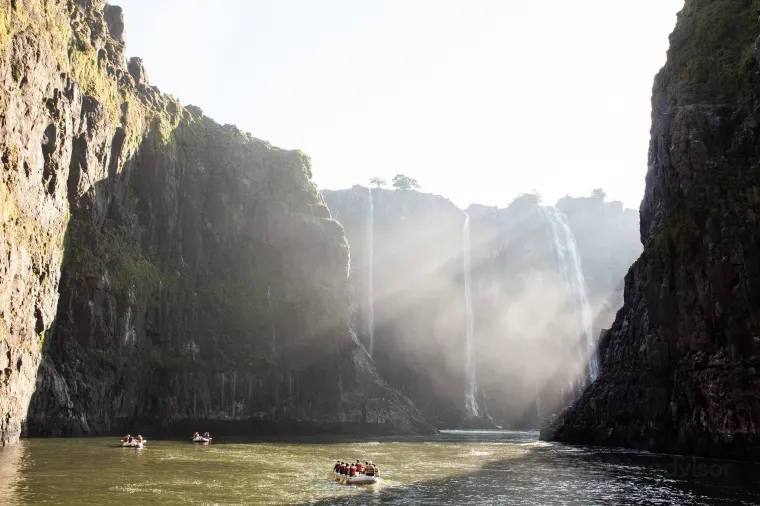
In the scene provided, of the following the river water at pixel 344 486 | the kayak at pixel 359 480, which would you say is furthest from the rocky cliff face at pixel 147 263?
the kayak at pixel 359 480

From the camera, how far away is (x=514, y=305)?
133000 mm

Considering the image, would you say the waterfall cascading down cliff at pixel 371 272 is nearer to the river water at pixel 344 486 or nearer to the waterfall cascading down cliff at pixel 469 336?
the waterfall cascading down cliff at pixel 469 336

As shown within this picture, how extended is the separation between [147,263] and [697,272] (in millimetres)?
68124

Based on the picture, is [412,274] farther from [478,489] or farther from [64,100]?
[478,489]

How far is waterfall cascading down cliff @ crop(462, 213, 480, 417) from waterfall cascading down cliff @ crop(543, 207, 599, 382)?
18.7m

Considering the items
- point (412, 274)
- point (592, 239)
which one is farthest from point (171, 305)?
point (592, 239)

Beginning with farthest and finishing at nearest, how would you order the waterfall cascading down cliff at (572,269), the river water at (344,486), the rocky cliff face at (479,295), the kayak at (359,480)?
the waterfall cascading down cliff at (572,269) → the rocky cliff face at (479,295) → the kayak at (359,480) → the river water at (344,486)

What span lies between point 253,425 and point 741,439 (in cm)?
6256

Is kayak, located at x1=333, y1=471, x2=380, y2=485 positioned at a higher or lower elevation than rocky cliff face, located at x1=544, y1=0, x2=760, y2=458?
lower

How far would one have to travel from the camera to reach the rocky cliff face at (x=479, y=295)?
122m

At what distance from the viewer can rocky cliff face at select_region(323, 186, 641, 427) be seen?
400 feet

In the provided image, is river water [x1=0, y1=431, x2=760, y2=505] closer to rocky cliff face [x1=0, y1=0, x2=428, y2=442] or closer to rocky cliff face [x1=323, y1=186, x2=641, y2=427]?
rocky cliff face [x1=0, y1=0, x2=428, y2=442]

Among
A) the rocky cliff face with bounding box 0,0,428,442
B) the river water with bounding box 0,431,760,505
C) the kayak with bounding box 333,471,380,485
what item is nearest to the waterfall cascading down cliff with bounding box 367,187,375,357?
the rocky cliff face with bounding box 0,0,428,442

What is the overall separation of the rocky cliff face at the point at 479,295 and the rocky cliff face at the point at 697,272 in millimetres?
50420
